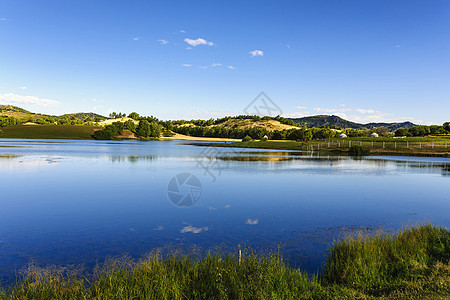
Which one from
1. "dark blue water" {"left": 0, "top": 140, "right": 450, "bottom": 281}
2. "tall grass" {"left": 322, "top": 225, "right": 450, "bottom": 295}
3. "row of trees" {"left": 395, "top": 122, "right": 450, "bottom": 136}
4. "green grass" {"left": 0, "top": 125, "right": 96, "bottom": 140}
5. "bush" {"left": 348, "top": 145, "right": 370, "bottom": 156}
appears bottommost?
"dark blue water" {"left": 0, "top": 140, "right": 450, "bottom": 281}

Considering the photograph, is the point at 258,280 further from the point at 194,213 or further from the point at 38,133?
the point at 38,133

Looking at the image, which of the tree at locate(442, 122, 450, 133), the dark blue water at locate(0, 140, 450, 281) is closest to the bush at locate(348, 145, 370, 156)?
the dark blue water at locate(0, 140, 450, 281)

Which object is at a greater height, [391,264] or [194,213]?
[391,264]

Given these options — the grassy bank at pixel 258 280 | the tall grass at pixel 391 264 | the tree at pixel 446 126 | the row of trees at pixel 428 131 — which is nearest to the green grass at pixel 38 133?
the row of trees at pixel 428 131

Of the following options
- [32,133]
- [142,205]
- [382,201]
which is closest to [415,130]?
[382,201]

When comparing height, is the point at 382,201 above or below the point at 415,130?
below

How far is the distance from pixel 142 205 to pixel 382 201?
1910cm

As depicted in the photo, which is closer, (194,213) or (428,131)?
(194,213)

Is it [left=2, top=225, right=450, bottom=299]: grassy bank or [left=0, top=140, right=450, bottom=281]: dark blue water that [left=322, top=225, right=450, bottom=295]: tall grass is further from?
[left=0, top=140, right=450, bottom=281]: dark blue water

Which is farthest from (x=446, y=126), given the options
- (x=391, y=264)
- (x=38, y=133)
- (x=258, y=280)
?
(x=38, y=133)

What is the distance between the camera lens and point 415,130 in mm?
167875

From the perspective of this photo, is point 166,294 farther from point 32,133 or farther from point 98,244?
point 32,133

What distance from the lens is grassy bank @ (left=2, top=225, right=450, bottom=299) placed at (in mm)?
8438

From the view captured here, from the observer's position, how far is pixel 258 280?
29.6 ft
